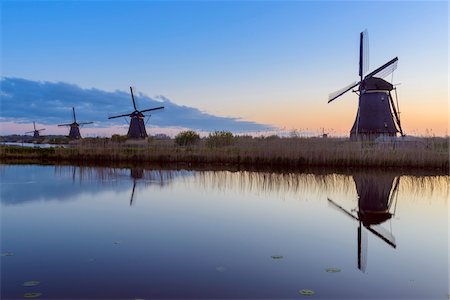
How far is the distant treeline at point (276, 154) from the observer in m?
15.4

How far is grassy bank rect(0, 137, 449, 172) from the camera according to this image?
15.4 m

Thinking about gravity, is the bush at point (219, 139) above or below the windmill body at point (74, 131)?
below

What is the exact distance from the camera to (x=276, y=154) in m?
16.9

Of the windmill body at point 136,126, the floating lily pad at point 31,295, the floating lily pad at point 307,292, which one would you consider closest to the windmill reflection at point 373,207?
the floating lily pad at point 307,292

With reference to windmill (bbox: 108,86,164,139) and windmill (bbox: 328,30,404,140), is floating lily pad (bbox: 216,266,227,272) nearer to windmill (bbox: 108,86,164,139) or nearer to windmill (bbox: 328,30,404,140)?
windmill (bbox: 328,30,404,140)

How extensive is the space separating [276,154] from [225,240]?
36.8ft

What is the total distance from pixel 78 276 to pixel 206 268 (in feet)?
4.67

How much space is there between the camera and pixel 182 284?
415 cm

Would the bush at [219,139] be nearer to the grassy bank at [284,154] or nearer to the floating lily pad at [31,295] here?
the grassy bank at [284,154]

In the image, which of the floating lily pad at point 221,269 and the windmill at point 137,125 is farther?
the windmill at point 137,125

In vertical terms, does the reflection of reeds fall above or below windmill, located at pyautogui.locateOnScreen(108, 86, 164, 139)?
below

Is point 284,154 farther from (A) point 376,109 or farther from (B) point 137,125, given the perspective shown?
(B) point 137,125

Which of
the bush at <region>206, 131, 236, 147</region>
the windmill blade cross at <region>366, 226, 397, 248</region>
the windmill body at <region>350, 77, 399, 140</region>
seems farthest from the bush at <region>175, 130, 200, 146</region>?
the windmill blade cross at <region>366, 226, 397, 248</region>

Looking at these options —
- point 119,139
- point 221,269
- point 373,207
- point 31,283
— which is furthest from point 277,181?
point 119,139
